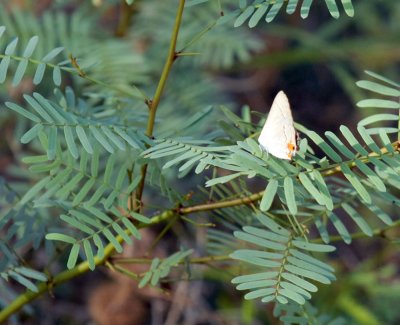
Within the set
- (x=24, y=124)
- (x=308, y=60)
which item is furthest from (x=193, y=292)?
(x=308, y=60)

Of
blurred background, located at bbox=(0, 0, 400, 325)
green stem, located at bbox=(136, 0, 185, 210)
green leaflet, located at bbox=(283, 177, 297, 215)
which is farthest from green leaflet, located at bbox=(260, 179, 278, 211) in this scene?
blurred background, located at bbox=(0, 0, 400, 325)

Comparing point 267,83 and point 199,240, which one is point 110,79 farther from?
point 267,83

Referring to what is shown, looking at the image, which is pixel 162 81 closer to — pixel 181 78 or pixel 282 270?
pixel 282 270

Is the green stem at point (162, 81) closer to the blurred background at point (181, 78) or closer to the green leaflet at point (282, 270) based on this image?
the green leaflet at point (282, 270)

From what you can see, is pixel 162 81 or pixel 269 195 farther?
pixel 162 81

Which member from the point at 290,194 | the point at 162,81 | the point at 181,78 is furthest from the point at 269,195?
the point at 181,78

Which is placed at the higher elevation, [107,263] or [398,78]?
[107,263]

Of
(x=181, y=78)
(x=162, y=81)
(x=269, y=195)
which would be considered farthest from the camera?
(x=181, y=78)
